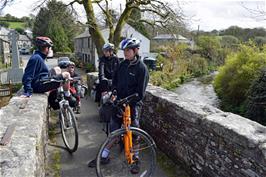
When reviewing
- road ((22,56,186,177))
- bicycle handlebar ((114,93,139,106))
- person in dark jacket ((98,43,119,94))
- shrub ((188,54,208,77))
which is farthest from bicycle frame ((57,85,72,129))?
shrub ((188,54,208,77))

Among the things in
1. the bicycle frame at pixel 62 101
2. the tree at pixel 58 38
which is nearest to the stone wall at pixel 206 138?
the bicycle frame at pixel 62 101

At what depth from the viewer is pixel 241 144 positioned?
304 cm

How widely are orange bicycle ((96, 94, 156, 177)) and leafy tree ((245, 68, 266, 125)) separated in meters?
9.24

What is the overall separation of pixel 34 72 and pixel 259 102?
10403mm

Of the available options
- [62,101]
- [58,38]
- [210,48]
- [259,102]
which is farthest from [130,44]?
[58,38]

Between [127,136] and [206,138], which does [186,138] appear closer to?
[206,138]

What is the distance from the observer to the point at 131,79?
13.1ft

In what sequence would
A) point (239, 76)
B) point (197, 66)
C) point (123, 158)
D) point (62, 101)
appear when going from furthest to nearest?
point (197, 66), point (239, 76), point (62, 101), point (123, 158)

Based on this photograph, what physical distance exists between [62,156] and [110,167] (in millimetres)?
977

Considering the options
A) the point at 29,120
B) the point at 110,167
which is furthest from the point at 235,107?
the point at 29,120

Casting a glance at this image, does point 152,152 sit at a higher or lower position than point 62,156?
higher

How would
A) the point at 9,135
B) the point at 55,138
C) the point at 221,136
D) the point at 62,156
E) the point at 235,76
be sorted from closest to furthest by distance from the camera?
the point at 9,135
the point at 221,136
the point at 62,156
the point at 55,138
the point at 235,76

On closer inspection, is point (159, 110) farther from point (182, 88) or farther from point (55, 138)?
point (182, 88)

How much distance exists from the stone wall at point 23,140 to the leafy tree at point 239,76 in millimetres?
13438
